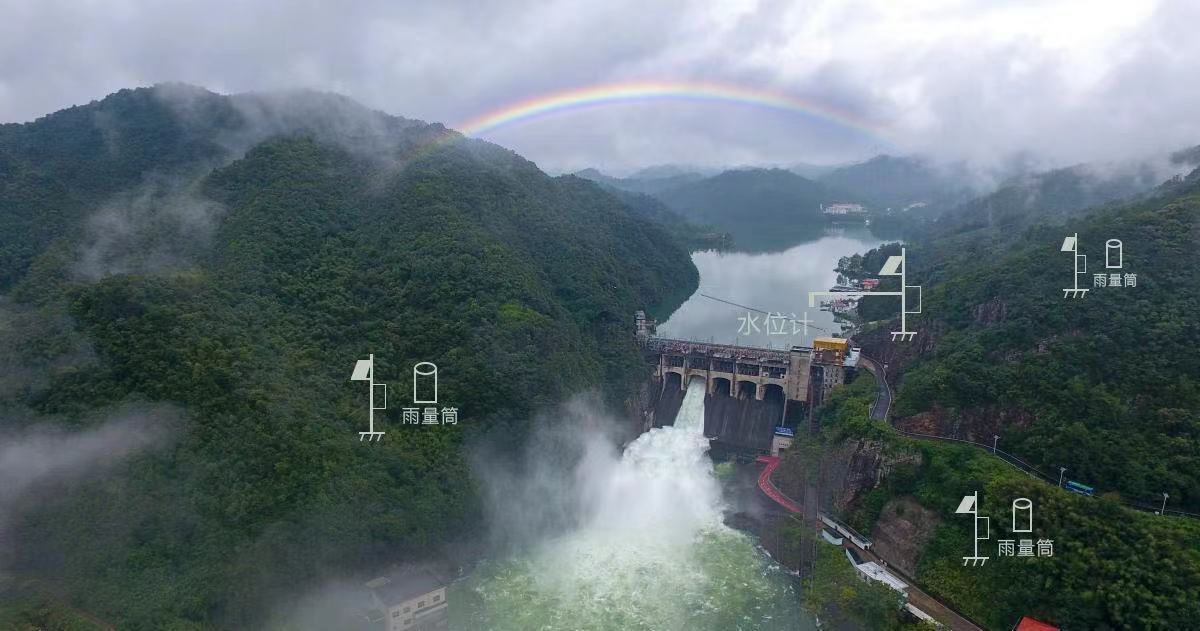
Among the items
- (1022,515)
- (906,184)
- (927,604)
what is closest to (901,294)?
(1022,515)

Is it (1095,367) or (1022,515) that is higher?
(1095,367)

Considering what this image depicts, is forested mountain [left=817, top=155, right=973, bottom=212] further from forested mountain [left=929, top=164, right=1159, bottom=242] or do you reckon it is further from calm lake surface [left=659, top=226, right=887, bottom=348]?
calm lake surface [left=659, top=226, right=887, bottom=348]

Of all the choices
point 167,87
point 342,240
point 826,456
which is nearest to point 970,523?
point 826,456

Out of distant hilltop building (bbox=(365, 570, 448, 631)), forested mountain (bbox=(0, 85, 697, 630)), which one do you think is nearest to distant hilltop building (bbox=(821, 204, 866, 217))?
forested mountain (bbox=(0, 85, 697, 630))

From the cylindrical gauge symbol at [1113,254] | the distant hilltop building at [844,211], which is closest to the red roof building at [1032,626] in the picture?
the cylindrical gauge symbol at [1113,254]

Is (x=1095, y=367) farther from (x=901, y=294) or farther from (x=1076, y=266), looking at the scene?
(x=901, y=294)
